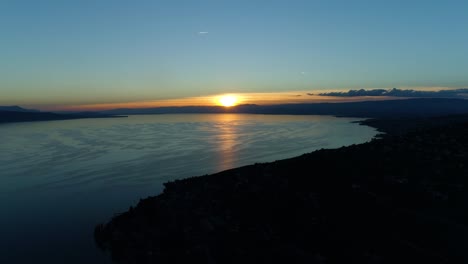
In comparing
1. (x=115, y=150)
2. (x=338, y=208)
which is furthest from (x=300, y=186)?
(x=115, y=150)

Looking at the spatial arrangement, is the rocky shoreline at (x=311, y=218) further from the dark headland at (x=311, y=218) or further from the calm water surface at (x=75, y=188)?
the calm water surface at (x=75, y=188)

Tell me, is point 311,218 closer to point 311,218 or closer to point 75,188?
point 311,218

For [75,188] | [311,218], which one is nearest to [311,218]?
[311,218]

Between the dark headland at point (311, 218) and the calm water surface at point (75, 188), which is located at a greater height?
the dark headland at point (311, 218)

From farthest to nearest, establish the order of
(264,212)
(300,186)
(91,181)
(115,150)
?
(115,150), (91,181), (300,186), (264,212)

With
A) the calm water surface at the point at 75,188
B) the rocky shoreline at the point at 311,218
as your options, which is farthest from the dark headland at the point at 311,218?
the calm water surface at the point at 75,188

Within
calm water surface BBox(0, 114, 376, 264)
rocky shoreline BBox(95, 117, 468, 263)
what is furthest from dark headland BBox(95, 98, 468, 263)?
calm water surface BBox(0, 114, 376, 264)

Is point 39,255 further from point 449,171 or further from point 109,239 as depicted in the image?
point 449,171

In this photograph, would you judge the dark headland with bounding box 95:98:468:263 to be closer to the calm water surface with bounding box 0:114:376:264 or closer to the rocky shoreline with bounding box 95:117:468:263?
the rocky shoreline with bounding box 95:117:468:263
